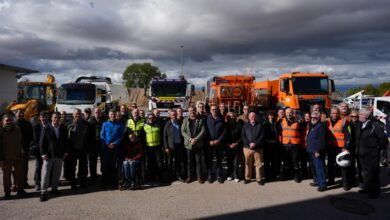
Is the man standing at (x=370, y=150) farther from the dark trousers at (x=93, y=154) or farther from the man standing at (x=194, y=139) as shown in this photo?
the dark trousers at (x=93, y=154)

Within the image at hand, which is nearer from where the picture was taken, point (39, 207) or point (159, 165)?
point (39, 207)

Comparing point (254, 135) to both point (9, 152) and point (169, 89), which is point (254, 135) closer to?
point (9, 152)

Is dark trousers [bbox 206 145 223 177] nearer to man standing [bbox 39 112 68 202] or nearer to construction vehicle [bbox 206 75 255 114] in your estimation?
man standing [bbox 39 112 68 202]

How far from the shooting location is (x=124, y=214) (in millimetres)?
5117

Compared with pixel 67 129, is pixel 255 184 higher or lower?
lower

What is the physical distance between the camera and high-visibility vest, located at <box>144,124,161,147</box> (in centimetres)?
705

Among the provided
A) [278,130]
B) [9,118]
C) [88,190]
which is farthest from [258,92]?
[9,118]

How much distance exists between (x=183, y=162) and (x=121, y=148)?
5.16ft

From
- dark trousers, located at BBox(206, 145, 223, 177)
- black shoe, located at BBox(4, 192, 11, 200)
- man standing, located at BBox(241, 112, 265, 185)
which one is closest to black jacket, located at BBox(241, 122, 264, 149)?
man standing, located at BBox(241, 112, 265, 185)

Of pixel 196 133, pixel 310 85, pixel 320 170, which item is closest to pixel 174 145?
pixel 196 133

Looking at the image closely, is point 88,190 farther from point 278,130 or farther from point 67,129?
point 278,130

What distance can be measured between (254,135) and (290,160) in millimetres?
1269

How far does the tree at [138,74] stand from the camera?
58938 millimetres

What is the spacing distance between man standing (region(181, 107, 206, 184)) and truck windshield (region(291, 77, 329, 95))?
22.0 feet
